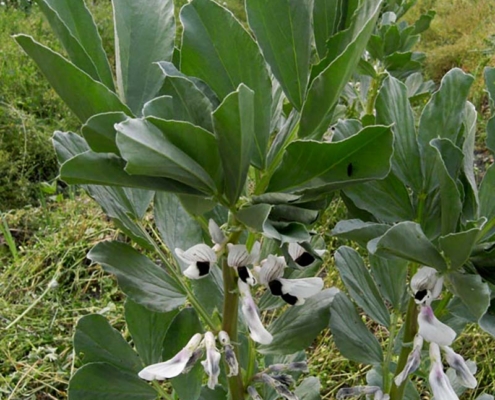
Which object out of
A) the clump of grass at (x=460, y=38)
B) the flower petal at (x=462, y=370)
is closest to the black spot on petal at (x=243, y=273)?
the flower petal at (x=462, y=370)

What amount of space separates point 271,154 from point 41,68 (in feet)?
0.69

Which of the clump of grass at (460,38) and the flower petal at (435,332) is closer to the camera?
the flower petal at (435,332)

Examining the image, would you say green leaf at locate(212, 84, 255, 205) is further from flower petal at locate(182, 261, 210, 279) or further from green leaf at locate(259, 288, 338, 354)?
green leaf at locate(259, 288, 338, 354)

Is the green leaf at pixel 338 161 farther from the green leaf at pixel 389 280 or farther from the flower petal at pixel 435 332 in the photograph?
the green leaf at pixel 389 280

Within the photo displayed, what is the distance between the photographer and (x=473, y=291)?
0.47m

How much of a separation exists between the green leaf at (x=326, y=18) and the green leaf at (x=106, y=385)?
0.44 meters

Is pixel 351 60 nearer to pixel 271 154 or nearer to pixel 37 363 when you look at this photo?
pixel 271 154

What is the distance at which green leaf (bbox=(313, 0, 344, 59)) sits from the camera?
20.6 inches

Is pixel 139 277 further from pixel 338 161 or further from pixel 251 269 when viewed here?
pixel 338 161

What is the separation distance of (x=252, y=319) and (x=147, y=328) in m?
0.25

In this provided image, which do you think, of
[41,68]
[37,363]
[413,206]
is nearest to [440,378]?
[413,206]

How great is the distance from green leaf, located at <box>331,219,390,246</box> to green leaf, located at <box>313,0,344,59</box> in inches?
6.3

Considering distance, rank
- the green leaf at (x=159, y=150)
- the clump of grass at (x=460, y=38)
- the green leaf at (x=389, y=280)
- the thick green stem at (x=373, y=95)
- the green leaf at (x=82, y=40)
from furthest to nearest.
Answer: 1. the clump of grass at (x=460, y=38)
2. the thick green stem at (x=373, y=95)
3. the green leaf at (x=389, y=280)
4. the green leaf at (x=82, y=40)
5. the green leaf at (x=159, y=150)

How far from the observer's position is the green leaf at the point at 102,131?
411mm
